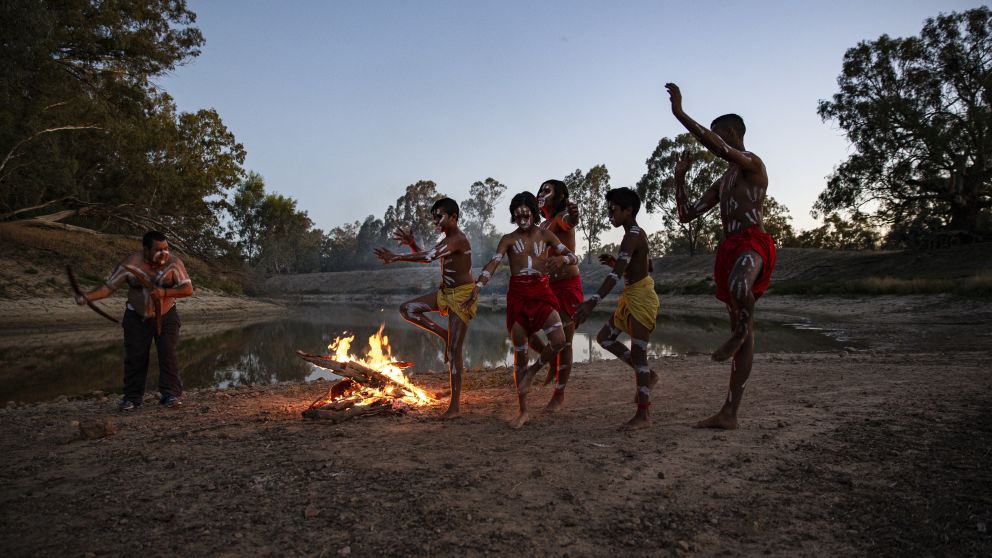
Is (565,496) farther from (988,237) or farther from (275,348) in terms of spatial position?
(988,237)

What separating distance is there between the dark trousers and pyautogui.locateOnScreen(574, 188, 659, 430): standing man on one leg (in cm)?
526

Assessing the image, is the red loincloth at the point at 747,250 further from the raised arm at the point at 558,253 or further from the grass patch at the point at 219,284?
the grass patch at the point at 219,284

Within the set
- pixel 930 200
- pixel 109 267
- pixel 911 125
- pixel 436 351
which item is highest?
pixel 911 125

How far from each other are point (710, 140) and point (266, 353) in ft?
44.1

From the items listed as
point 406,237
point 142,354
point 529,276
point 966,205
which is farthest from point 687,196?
point 966,205

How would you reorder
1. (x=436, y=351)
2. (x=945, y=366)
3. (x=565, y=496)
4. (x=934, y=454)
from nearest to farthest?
(x=565, y=496) < (x=934, y=454) < (x=945, y=366) < (x=436, y=351)

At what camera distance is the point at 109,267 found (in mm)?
27594

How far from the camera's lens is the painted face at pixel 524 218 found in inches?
245

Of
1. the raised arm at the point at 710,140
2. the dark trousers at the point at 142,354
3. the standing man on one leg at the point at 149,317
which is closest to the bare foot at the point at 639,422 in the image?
the raised arm at the point at 710,140

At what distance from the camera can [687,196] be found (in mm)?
5617

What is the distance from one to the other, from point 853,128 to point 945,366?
1089 inches

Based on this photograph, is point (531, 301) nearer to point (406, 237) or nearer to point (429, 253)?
point (429, 253)

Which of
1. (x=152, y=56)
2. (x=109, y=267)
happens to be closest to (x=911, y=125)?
(x=152, y=56)

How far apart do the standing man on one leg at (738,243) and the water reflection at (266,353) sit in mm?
7514
